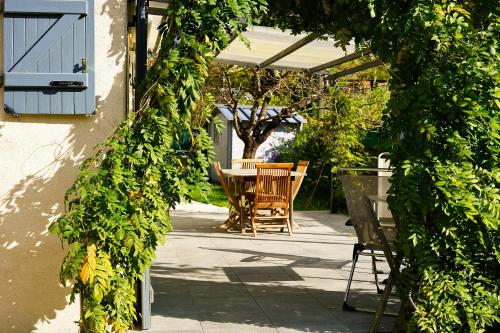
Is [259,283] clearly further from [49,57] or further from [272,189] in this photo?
[272,189]

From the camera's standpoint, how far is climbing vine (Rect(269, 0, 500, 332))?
380cm

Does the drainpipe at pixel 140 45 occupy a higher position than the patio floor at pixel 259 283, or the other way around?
the drainpipe at pixel 140 45

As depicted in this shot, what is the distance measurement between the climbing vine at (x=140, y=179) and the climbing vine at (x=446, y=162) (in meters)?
1.05

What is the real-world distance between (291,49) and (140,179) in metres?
3.49

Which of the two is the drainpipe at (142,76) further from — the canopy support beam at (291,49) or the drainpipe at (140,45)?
the canopy support beam at (291,49)

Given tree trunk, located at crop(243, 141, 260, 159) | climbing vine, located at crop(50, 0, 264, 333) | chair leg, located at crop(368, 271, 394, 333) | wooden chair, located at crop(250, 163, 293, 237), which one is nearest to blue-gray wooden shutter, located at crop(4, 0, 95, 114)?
climbing vine, located at crop(50, 0, 264, 333)

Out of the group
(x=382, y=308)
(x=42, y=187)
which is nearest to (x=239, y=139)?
(x=382, y=308)

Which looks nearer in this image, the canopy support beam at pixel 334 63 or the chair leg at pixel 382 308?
the chair leg at pixel 382 308

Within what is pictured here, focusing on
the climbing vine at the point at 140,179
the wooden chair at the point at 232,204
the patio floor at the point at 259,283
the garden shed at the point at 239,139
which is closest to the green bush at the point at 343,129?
the wooden chair at the point at 232,204

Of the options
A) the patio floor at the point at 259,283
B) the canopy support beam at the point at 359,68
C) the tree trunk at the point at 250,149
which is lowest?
the patio floor at the point at 259,283

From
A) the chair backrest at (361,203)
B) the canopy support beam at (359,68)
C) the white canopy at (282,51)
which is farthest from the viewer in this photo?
the white canopy at (282,51)

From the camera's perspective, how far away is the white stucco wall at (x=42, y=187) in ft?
13.4

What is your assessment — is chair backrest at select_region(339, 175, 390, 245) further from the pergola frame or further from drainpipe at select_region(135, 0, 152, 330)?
drainpipe at select_region(135, 0, 152, 330)

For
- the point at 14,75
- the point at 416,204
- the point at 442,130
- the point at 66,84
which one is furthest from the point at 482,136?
the point at 14,75
